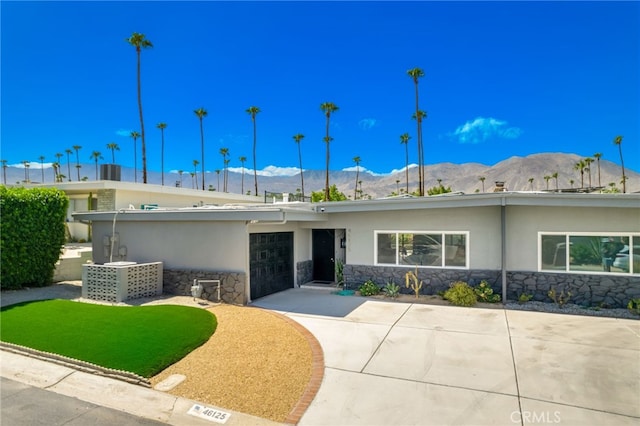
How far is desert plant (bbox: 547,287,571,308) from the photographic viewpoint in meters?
10.4

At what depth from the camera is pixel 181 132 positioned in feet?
197

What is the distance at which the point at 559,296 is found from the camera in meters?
10.5

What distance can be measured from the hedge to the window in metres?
11.5

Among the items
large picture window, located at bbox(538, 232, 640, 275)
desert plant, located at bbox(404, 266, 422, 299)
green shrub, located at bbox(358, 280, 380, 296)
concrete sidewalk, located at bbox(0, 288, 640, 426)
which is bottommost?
concrete sidewalk, located at bbox(0, 288, 640, 426)

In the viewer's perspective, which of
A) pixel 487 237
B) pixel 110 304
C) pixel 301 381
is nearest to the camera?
pixel 301 381

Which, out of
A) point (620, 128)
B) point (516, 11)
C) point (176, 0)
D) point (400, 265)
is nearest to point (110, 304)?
point (400, 265)

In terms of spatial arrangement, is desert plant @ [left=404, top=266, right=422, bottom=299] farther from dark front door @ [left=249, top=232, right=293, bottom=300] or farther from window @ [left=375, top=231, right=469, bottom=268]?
dark front door @ [left=249, top=232, right=293, bottom=300]

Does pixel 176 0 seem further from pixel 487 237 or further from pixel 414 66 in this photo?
pixel 414 66

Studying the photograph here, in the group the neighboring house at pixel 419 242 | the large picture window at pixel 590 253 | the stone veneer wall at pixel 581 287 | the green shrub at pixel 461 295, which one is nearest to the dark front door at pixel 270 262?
the neighboring house at pixel 419 242

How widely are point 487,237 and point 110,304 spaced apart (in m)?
11.4

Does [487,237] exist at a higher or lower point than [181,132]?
lower

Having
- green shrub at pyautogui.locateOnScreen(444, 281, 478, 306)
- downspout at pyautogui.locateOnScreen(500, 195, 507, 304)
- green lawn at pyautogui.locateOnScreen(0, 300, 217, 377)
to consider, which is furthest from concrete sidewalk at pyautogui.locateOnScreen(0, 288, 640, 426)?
downspout at pyautogui.locateOnScreen(500, 195, 507, 304)

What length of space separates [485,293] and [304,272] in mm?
6608

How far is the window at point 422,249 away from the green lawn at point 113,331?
613 cm
